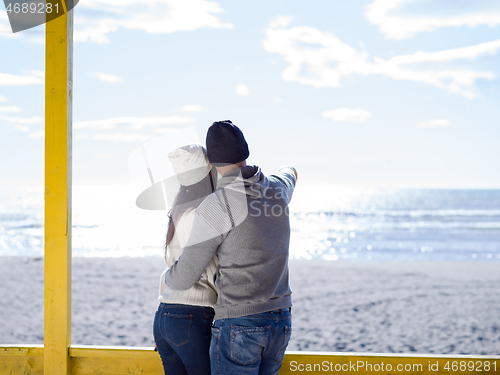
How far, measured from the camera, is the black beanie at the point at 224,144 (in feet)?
3.72

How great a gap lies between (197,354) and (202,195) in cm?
46

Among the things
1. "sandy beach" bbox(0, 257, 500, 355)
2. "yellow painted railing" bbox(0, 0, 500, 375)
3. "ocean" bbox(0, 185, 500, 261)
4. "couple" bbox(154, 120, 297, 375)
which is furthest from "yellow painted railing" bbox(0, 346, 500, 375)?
"ocean" bbox(0, 185, 500, 261)

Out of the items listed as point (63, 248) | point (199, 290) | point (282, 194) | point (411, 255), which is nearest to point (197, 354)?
point (199, 290)

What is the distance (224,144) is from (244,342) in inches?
21.4

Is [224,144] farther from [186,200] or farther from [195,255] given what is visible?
[195,255]

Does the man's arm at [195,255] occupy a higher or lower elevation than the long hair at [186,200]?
lower

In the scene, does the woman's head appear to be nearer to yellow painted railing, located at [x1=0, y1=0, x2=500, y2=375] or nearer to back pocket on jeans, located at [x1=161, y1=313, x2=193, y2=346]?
back pocket on jeans, located at [x1=161, y1=313, x2=193, y2=346]

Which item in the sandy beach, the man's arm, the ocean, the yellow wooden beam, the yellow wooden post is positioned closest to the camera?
the man's arm

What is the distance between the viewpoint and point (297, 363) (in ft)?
5.74

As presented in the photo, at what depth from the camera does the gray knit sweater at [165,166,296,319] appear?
3.62 feet

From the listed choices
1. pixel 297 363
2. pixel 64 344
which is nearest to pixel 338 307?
pixel 297 363

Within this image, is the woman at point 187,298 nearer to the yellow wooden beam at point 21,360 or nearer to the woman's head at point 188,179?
the woman's head at point 188,179

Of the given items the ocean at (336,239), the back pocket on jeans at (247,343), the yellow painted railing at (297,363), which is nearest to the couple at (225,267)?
the back pocket on jeans at (247,343)

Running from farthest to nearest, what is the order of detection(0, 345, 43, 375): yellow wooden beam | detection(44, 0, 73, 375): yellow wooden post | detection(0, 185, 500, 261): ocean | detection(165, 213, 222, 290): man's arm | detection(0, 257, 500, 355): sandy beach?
detection(0, 185, 500, 261): ocean → detection(0, 257, 500, 355): sandy beach → detection(0, 345, 43, 375): yellow wooden beam → detection(44, 0, 73, 375): yellow wooden post → detection(165, 213, 222, 290): man's arm
